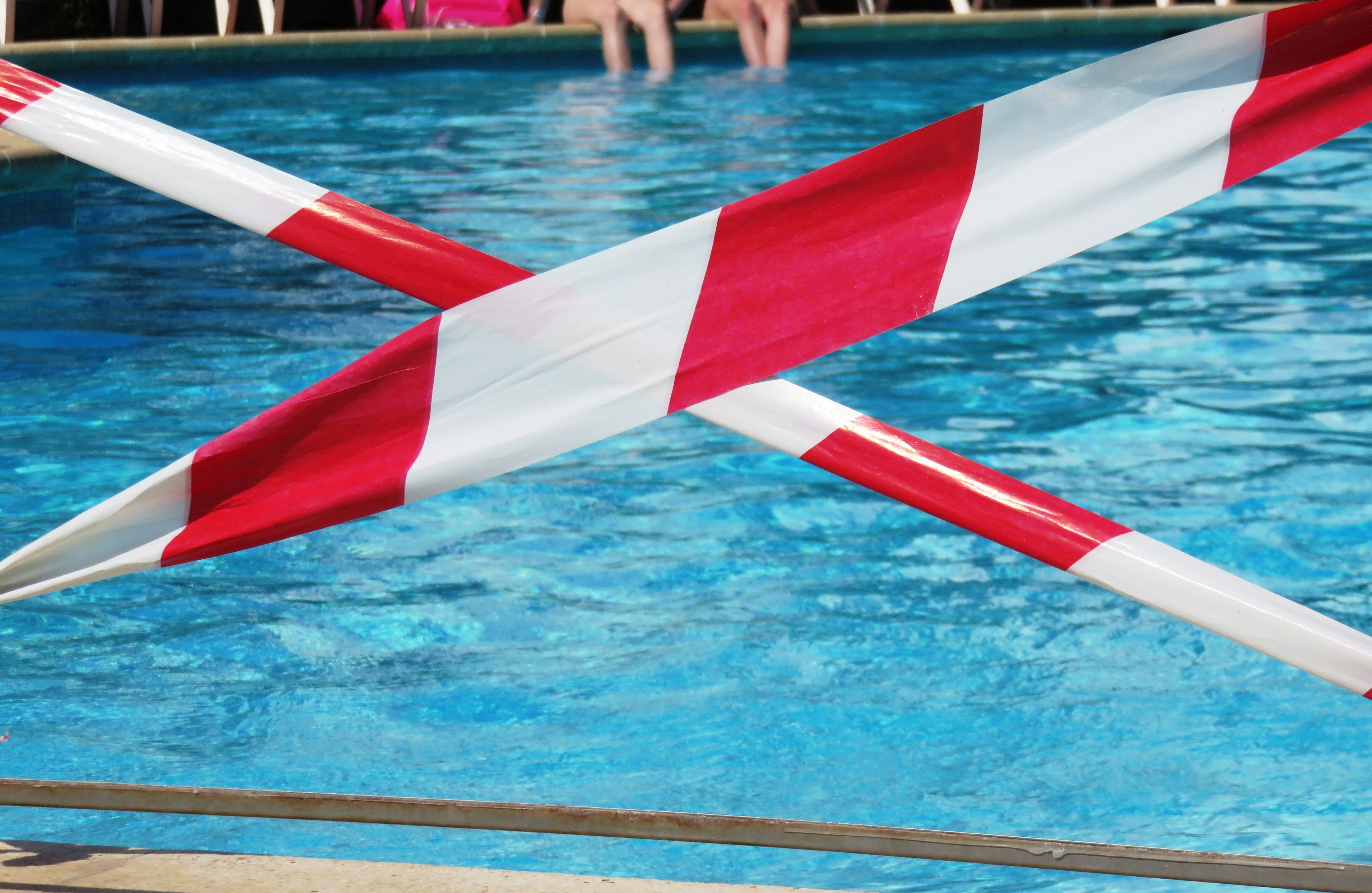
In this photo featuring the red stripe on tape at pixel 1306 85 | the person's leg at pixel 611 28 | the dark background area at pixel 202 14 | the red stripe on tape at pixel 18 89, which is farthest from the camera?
the dark background area at pixel 202 14

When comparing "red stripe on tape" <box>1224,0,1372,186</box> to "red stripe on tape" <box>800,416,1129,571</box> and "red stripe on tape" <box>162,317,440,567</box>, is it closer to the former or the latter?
"red stripe on tape" <box>800,416,1129,571</box>

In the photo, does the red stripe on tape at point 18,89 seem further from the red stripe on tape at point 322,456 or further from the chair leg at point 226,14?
the chair leg at point 226,14

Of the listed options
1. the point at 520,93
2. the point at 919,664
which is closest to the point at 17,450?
the point at 919,664

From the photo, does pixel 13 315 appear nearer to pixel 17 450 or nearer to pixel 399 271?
pixel 17 450

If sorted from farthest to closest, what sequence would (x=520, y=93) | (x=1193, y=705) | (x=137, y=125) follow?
(x=520, y=93) < (x=1193, y=705) < (x=137, y=125)

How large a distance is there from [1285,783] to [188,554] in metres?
2.02

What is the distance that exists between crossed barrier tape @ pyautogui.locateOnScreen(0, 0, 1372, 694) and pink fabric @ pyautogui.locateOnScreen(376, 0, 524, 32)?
37.3 feet

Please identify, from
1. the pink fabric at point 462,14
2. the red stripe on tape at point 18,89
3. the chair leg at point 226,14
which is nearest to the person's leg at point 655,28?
the pink fabric at point 462,14

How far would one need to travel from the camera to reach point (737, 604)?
323 cm

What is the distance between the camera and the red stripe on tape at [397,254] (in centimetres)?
137

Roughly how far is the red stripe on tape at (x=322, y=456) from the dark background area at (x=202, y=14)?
11420mm

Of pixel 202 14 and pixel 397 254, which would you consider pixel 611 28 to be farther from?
pixel 397 254

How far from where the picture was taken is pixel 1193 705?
9.21 ft

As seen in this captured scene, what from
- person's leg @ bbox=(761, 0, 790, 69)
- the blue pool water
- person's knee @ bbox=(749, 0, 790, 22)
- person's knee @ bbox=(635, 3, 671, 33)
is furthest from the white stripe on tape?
person's knee @ bbox=(749, 0, 790, 22)
